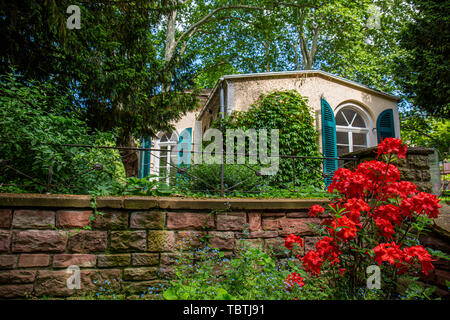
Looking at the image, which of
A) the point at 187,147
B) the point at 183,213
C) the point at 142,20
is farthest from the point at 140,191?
the point at 187,147

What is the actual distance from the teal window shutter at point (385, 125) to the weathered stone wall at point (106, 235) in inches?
270

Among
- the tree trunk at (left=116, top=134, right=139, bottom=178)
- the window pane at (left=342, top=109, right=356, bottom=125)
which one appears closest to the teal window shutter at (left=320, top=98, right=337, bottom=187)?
the window pane at (left=342, top=109, right=356, bottom=125)

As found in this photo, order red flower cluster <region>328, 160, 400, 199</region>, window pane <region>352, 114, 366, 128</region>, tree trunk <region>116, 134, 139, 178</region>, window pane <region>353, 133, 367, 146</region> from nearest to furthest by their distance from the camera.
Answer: red flower cluster <region>328, 160, 400, 199</region>
tree trunk <region>116, 134, 139, 178</region>
window pane <region>352, 114, 366, 128</region>
window pane <region>353, 133, 367, 146</region>

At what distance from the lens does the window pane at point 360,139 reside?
890cm

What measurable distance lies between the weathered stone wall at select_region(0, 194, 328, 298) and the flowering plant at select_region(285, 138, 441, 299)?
26.4 inches

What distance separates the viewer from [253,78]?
26.2 feet

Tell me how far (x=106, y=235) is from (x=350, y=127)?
793cm

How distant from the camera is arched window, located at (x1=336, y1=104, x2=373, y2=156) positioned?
Answer: 8.55m

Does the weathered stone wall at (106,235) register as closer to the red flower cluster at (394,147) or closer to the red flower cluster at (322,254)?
the red flower cluster at (322,254)

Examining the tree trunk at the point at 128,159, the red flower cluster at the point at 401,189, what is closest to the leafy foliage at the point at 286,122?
the tree trunk at the point at 128,159

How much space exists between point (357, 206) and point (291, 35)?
721 inches

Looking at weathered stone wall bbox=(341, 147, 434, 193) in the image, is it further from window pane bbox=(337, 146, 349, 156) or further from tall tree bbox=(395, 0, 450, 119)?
tall tree bbox=(395, 0, 450, 119)

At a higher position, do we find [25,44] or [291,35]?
[291,35]
